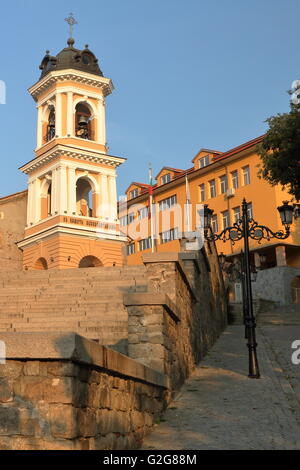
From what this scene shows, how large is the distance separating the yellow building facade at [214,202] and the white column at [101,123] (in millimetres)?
7579

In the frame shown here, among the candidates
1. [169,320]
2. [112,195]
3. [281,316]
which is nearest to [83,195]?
[112,195]

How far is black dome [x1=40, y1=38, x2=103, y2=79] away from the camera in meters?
34.4

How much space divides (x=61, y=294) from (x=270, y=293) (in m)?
29.4

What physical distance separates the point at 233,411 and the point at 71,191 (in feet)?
83.4

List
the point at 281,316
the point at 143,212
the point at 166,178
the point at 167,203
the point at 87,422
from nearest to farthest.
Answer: the point at 87,422 → the point at 281,316 → the point at 167,203 → the point at 166,178 → the point at 143,212

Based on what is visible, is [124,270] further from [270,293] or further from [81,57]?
[270,293]

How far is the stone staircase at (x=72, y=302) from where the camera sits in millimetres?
10984

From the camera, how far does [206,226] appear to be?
14.4 meters

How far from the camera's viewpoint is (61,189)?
31953mm

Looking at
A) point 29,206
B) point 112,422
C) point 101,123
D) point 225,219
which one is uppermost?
point 101,123

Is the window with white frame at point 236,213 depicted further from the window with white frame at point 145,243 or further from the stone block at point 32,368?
the stone block at point 32,368

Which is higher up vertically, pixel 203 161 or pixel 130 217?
pixel 203 161

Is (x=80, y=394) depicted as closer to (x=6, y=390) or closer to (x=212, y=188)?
(x=6, y=390)
